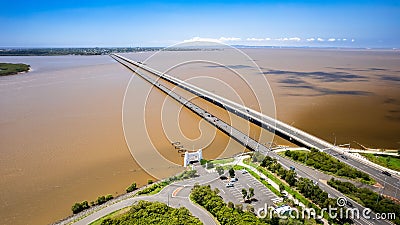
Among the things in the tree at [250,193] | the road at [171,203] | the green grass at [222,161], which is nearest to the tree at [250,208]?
the tree at [250,193]

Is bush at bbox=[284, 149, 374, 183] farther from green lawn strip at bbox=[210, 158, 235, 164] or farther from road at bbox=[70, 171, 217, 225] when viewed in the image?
road at bbox=[70, 171, 217, 225]

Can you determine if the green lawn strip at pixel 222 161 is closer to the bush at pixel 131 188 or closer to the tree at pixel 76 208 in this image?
the bush at pixel 131 188

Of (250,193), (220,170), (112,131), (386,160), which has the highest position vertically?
(112,131)

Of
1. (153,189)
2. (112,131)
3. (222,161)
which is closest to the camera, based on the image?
(153,189)

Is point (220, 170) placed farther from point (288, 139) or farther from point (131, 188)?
point (288, 139)

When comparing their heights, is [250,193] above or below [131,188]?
above

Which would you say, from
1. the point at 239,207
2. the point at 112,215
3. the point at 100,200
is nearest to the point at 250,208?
the point at 239,207

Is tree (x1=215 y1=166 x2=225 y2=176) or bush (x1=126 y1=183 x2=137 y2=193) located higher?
tree (x1=215 y1=166 x2=225 y2=176)

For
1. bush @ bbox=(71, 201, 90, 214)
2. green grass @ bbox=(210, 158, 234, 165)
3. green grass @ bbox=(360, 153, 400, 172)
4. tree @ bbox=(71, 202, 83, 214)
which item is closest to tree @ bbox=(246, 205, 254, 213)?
green grass @ bbox=(210, 158, 234, 165)
